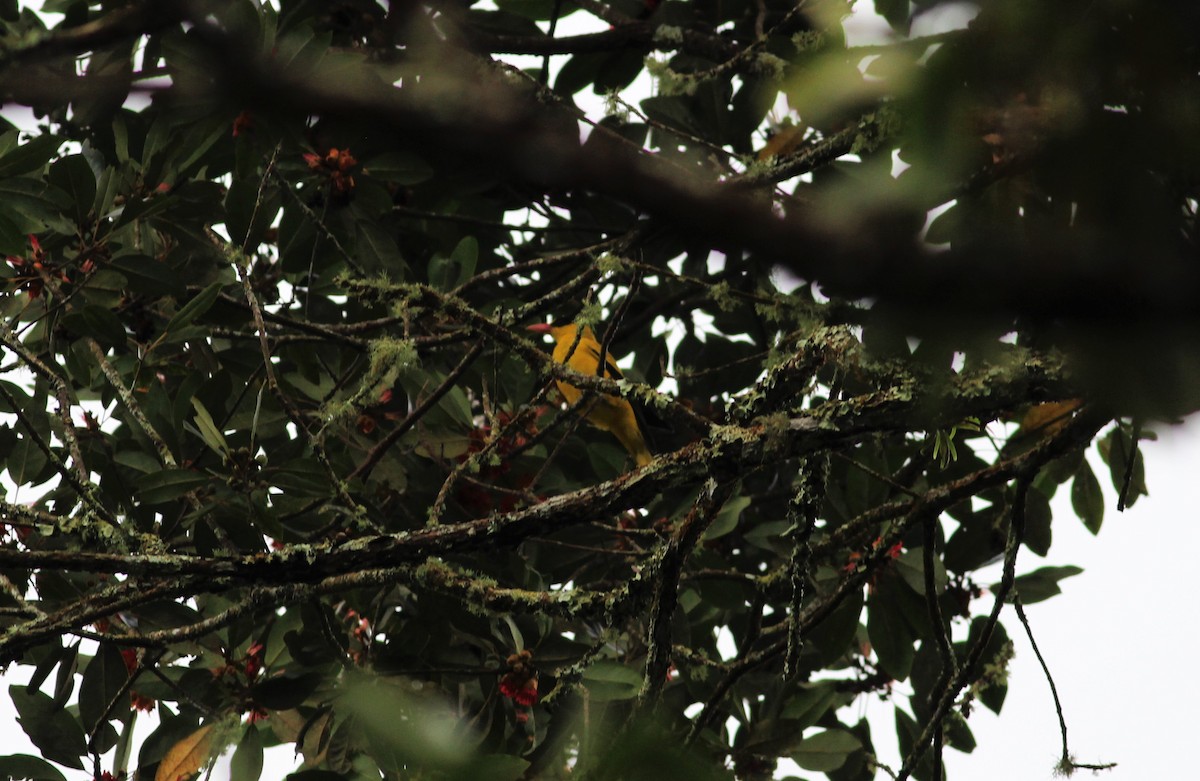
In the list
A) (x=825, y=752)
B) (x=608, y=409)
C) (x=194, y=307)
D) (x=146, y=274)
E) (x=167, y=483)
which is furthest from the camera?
(x=608, y=409)

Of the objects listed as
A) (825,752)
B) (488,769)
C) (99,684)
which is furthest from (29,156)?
(825,752)

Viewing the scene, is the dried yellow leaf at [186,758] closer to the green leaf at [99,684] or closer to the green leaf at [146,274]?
the green leaf at [99,684]

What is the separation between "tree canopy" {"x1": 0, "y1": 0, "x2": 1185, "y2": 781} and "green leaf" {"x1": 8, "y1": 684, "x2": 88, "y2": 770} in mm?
13

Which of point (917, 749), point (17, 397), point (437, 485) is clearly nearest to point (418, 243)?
point (437, 485)

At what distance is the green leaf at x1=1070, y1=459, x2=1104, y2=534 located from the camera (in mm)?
3646

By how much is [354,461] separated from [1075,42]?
124 inches

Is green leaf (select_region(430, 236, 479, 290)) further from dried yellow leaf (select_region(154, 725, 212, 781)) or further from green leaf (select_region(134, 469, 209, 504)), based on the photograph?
dried yellow leaf (select_region(154, 725, 212, 781))

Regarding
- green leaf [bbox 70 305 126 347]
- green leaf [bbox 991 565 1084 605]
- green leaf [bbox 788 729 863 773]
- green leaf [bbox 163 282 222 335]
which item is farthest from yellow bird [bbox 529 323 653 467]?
green leaf [bbox 163 282 222 335]

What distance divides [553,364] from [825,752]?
6.41 ft

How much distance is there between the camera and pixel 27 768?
9.58 ft

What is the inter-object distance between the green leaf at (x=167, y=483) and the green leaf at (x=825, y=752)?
2.05 meters

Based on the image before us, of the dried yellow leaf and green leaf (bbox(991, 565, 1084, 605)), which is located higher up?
green leaf (bbox(991, 565, 1084, 605))

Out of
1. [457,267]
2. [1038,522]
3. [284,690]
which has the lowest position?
[284,690]

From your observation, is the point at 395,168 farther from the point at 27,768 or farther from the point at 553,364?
the point at 27,768
